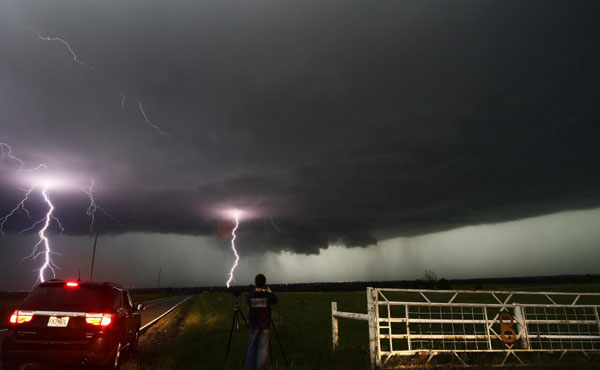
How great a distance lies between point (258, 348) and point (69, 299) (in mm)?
4274

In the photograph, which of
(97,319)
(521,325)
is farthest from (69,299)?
(521,325)

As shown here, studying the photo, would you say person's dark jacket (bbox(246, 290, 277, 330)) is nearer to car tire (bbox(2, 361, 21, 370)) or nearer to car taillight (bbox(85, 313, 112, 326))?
car taillight (bbox(85, 313, 112, 326))

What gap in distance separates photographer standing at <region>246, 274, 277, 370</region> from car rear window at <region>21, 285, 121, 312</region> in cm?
329

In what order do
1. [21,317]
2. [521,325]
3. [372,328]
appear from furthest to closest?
[521,325] → [372,328] → [21,317]

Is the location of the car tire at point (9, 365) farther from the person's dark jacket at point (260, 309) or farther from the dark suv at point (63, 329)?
the person's dark jacket at point (260, 309)

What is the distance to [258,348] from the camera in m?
8.13

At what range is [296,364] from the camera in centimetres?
979

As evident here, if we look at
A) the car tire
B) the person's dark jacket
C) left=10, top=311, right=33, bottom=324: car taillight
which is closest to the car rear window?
left=10, top=311, right=33, bottom=324: car taillight

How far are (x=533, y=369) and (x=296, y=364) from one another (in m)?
5.74

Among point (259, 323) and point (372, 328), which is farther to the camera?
point (372, 328)

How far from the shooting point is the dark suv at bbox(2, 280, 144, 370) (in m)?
7.75

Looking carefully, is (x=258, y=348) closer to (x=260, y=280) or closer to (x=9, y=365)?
(x=260, y=280)

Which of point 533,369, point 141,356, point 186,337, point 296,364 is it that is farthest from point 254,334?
point 186,337

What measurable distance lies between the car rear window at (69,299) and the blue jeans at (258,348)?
333 centimetres
